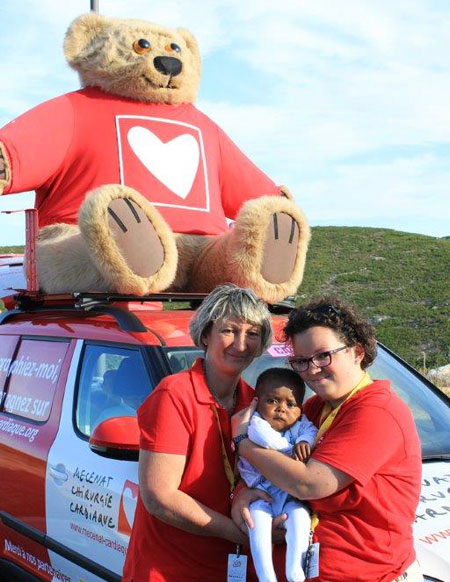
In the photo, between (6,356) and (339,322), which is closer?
(339,322)

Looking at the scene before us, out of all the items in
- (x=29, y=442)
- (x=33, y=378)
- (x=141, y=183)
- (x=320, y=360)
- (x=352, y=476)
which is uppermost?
(x=141, y=183)

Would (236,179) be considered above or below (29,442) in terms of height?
above

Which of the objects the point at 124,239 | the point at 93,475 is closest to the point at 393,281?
the point at 124,239

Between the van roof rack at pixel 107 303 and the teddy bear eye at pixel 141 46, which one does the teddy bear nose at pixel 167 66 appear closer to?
the teddy bear eye at pixel 141 46

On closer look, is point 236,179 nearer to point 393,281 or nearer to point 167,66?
point 167,66

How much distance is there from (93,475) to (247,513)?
4.15 ft

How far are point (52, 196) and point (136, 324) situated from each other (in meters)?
1.31

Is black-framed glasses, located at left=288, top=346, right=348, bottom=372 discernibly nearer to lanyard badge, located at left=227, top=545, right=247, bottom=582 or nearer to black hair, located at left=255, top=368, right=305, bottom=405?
black hair, located at left=255, top=368, right=305, bottom=405

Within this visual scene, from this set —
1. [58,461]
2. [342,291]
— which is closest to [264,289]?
[58,461]

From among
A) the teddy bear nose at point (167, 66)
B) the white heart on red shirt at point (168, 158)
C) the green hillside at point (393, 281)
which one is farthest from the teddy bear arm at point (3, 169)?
the green hillside at point (393, 281)

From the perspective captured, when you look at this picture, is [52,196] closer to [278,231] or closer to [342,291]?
[278,231]

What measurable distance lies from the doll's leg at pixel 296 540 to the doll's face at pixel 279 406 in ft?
0.84

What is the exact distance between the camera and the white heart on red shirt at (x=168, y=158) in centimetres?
429

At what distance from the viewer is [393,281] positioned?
26.9m
